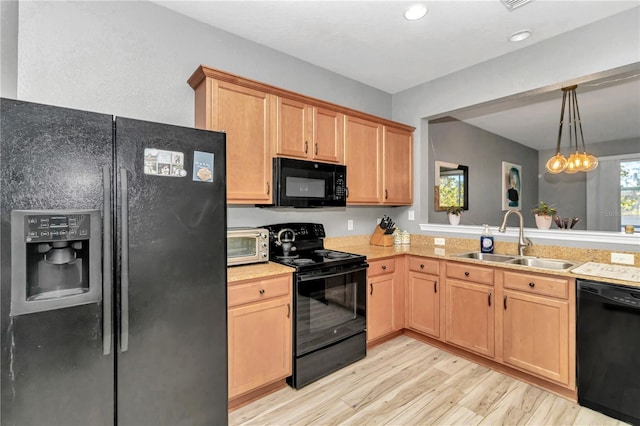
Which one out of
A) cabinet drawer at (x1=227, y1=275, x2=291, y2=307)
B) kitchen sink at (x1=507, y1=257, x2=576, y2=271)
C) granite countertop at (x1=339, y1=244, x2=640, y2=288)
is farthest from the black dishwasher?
cabinet drawer at (x1=227, y1=275, x2=291, y2=307)

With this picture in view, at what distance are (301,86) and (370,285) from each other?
2037 millimetres

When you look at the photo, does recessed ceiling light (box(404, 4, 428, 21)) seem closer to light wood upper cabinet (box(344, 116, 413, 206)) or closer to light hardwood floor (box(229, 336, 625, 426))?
light wood upper cabinet (box(344, 116, 413, 206))

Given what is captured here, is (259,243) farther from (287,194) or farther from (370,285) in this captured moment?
(370,285)

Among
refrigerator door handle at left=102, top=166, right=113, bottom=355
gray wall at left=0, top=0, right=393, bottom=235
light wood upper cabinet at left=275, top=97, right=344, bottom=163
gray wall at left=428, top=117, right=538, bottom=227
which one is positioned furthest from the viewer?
gray wall at left=428, top=117, right=538, bottom=227

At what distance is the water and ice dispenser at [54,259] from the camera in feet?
3.95

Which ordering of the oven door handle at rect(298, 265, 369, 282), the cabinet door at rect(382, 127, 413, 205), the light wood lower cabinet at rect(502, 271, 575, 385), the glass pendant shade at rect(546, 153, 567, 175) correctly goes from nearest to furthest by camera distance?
the light wood lower cabinet at rect(502, 271, 575, 385)
the oven door handle at rect(298, 265, 369, 282)
the glass pendant shade at rect(546, 153, 567, 175)
the cabinet door at rect(382, 127, 413, 205)

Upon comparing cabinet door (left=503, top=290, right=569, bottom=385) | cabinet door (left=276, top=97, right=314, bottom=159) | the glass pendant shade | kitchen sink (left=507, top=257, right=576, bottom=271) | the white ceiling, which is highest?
the white ceiling

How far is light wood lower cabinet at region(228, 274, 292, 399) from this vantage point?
6.56ft

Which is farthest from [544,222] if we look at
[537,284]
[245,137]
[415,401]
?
[245,137]

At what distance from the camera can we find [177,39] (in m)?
2.30

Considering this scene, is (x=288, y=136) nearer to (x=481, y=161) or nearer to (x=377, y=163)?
(x=377, y=163)

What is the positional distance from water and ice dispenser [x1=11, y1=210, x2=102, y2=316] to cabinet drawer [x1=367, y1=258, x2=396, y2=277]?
6.78 ft

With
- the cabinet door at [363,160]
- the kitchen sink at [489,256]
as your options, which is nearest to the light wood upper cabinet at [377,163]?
the cabinet door at [363,160]

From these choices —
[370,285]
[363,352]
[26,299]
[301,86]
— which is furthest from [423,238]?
[26,299]
